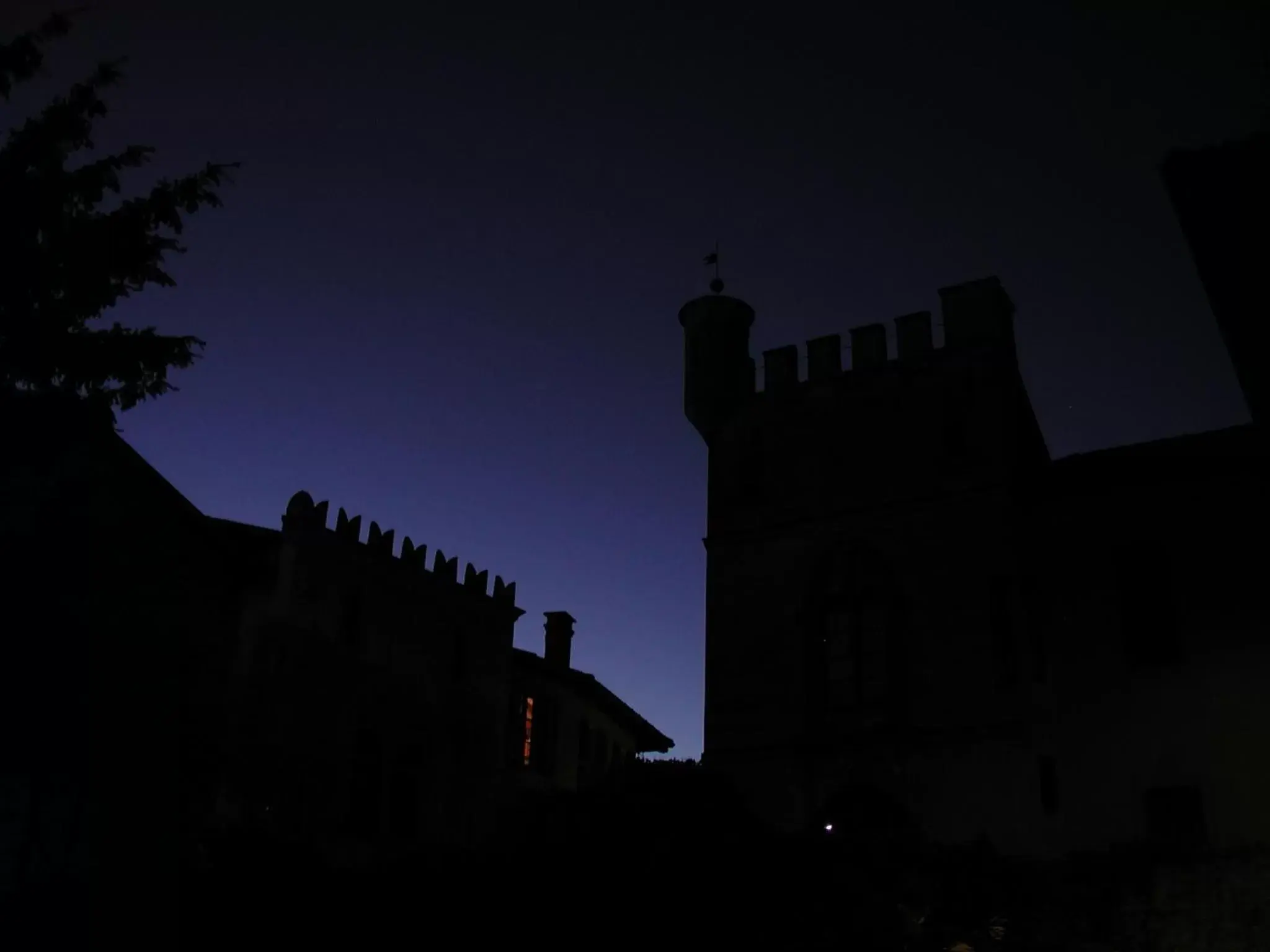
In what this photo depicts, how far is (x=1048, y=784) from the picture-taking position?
62.0 ft

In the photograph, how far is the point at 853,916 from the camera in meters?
12.9

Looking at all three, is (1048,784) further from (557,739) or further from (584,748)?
(584,748)

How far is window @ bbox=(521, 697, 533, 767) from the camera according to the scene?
30.3 metres

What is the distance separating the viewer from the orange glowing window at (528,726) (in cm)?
3039

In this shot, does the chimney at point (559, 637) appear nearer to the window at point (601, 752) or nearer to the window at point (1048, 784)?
the window at point (601, 752)

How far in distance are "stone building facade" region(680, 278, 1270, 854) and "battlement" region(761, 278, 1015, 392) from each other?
0.15 ft

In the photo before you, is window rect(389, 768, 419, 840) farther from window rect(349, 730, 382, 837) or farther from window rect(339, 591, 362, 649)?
window rect(339, 591, 362, 649)

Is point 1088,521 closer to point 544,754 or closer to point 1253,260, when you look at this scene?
point 1253,260

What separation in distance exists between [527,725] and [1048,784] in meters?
15.0

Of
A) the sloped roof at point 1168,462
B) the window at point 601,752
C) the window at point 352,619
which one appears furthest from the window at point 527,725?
the sloped roof at point 1168,462

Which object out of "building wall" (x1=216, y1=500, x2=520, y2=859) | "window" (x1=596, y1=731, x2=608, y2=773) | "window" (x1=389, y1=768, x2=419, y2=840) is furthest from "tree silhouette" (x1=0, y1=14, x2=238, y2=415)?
"window" (x1=596, y1=731, x2=608, y2=773)

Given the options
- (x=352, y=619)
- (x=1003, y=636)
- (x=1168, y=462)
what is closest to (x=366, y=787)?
(x=352, y=619)

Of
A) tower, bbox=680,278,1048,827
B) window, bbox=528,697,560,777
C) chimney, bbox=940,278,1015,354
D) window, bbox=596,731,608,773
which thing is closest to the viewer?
tower, bbox=680,278,1048,827

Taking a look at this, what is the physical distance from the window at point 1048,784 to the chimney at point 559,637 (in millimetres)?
16053
